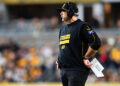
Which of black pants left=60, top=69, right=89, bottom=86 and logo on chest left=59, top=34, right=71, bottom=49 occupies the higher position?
logo on chest left=59, top=34, right=71, bottom=49

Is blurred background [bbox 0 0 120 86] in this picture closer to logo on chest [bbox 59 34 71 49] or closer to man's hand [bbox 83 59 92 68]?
logo on chest [bbox 59 34 71 49]

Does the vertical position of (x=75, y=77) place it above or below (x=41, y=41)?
above

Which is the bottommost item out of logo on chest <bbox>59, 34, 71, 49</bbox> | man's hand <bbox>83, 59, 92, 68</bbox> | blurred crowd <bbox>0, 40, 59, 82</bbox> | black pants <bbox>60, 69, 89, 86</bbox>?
blurred crowd <bbox>0, 40, 59, 82</bbox>

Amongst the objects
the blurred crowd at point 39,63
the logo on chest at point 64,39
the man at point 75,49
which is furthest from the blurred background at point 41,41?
the man at point 75,49

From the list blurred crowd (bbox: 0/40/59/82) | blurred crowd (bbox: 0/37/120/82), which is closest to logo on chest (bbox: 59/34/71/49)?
blurred crowd (bbox: 0/37/120/82)

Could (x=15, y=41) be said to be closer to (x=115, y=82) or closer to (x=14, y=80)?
(x=14, y=80)

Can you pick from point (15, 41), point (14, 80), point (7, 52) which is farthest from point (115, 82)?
point (15, 41)

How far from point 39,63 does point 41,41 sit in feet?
10.2

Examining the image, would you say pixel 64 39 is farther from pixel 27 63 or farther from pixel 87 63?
pixel 27 63

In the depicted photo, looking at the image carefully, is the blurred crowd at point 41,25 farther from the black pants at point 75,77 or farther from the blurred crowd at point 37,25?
the black pants at point 75,77

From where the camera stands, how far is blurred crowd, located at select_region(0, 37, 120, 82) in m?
14.8

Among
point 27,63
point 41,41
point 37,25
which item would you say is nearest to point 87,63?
point 27,63

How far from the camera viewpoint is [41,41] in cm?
1872

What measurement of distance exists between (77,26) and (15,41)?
12.3 m
